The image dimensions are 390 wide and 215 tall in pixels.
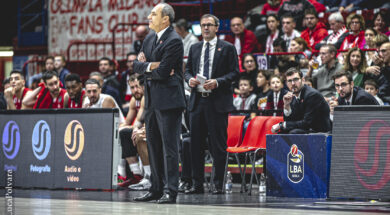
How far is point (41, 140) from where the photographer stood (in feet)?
35.5

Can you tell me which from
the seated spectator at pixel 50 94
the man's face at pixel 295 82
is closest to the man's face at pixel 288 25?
the man's face at pixel 295 82

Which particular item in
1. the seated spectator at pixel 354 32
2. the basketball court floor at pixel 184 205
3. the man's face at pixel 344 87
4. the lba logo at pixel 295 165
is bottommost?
the basketball court floor at pixel 184 205

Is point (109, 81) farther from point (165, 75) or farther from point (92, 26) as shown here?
point (165, 75)

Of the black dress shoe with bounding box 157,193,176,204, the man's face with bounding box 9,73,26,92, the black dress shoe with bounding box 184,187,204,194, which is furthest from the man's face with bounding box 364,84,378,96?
the man's face with bounding box 9,73,26,92

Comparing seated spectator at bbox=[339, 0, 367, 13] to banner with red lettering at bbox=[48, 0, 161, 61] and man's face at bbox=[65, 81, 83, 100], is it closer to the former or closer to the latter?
banner with red lettering at bbox=[48, 0, 161, 61]

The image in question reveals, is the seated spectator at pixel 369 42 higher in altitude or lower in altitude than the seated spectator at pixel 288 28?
lower

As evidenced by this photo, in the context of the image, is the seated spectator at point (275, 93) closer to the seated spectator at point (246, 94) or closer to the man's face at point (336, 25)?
the seated spectator at point (246, 94)

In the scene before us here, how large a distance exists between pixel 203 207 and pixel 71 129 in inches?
146

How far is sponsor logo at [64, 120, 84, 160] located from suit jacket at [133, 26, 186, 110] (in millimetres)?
2521

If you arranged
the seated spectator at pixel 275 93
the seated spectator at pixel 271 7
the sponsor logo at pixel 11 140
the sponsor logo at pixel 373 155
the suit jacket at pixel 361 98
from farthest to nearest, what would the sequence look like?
the seated spectator at pixel 271 7 < the seated spectator at pixel 275 93 < the sponsor logo at pixel 11 140 < the suit jacket at pixel 361 98 < the sponsor logo at pixel 373 155

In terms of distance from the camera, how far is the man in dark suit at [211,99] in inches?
385

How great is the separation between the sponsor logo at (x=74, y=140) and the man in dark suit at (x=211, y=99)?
178 centimetres

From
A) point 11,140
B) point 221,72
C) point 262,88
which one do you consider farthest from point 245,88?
point 11,140

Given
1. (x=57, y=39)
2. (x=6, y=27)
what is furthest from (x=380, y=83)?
(x=6, y=27)
